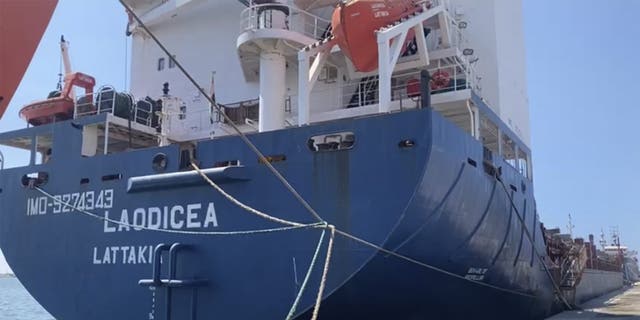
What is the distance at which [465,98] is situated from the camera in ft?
29.4

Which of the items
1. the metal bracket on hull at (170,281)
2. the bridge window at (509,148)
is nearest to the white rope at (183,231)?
the metal bracket on hull at (170,281)

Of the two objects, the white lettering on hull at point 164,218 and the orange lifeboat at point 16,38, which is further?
the white lettering on hull at point 164,218

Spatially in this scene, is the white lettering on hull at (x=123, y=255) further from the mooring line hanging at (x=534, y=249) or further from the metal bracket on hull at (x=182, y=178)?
the mooring line hanging at (x=534, y=249)

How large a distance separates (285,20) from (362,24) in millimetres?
1853

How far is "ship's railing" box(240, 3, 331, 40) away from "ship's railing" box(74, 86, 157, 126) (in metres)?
2.49

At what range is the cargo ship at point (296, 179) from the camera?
7359 mm

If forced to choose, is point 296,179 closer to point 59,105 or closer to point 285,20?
point 285,20

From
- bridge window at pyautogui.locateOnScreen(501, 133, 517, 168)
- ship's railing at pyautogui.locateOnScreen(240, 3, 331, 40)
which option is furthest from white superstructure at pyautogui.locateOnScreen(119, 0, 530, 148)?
bridge window at pyautogui.locateOnScreen(501, 133, 517, 168)

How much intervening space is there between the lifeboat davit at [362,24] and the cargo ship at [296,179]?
2 centimetres

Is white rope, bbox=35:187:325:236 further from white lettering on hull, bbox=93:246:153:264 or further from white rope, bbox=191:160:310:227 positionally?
white lettering on hull, bbox=93:246:153:264

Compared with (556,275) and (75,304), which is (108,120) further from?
Result: (556,275)

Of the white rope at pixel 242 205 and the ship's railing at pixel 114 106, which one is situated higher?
the ship's railing at pixel 114 106

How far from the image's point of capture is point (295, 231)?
755cm

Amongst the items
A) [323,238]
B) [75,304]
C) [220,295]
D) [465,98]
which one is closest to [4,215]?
[75,304]
